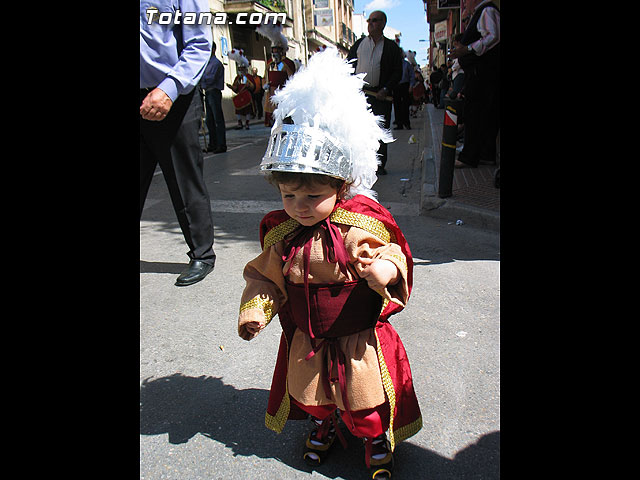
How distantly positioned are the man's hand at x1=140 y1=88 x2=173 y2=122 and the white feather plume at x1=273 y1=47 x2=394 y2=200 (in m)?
1.49

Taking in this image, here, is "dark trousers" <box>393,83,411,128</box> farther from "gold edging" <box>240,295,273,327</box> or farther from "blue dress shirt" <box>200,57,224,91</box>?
"gold edging" <box>240,295,273,327</box>

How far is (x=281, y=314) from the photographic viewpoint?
187cm

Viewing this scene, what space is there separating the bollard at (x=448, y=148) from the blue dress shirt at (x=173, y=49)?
2833 millimetres

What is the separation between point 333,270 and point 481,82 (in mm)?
5504

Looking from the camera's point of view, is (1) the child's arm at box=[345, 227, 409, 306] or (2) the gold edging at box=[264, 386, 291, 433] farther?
(2) the gold edging at box=[264, 386, 291, 433]

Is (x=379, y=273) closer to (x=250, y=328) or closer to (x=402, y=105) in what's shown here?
(x=250, y=328)

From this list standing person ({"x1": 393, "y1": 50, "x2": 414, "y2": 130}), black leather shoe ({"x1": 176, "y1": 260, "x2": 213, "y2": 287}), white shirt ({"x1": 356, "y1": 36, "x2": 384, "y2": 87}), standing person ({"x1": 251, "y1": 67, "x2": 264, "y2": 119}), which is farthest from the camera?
standing person ({"x1": 251, "y1": 67, "x2": 264, "y2": 119})

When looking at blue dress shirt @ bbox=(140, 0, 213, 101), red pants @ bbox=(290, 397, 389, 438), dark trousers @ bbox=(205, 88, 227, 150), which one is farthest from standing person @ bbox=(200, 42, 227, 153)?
red pants @ bbox=(290, 397, 389, 438)

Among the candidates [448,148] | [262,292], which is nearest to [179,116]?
[262,292]

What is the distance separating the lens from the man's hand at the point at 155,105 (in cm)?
290

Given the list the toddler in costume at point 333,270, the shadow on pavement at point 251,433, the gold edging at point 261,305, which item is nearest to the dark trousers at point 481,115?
the toddler in costume at point 333,270

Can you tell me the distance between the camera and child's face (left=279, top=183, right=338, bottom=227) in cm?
158
